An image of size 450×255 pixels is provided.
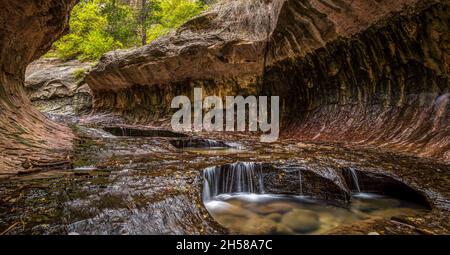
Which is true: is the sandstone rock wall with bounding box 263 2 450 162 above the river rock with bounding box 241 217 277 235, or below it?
above

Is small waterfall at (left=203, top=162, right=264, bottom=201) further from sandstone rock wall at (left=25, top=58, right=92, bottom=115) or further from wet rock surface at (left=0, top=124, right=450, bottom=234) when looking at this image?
sandstone rock wall at (left=25, top=58, right=92, bottom=115)

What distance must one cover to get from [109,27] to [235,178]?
22178mm

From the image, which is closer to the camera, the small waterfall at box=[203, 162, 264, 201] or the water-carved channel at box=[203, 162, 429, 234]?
Result: the water-carved channel at box=[203, 162, 429, 234]

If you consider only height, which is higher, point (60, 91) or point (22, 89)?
point (60, 91)

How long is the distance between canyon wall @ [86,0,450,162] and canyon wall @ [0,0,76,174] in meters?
6.05

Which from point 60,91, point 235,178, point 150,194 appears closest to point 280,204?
point 235,178

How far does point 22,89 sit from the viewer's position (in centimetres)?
622

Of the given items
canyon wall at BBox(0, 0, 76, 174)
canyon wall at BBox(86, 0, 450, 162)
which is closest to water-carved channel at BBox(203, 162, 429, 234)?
canyon wall at BBox(86, 0, 450, 162)

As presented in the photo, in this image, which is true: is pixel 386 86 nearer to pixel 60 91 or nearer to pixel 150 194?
pixel 150 194

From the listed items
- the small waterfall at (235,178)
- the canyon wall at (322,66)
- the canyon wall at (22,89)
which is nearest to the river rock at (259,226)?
the small waterfall at (235,178)

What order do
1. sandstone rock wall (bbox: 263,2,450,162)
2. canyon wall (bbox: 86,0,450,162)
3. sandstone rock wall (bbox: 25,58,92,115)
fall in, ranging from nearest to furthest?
sandstone rock wall (bbox: 263,2,450,162) < canyon wall (bbox: 86,0,450,162) < sandstone rock wall (bbox: 25,58,92,115)

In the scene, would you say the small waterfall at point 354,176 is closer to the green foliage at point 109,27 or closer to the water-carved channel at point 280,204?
the water-carved channel at point 280,204

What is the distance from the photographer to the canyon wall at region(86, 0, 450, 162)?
5.59 metres
